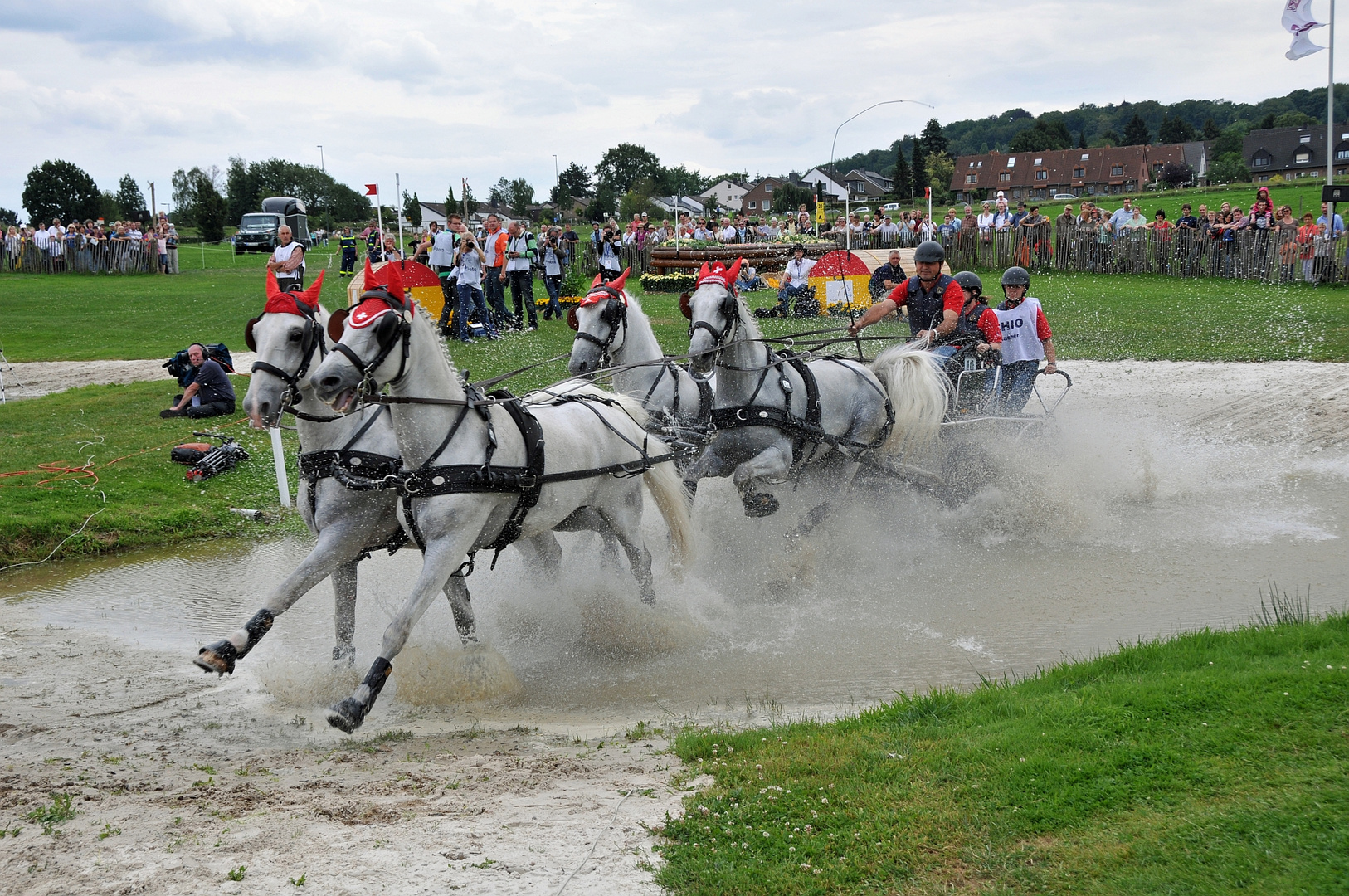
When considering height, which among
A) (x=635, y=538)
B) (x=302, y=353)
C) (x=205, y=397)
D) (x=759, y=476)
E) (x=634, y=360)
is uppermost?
(x=302, y=353)

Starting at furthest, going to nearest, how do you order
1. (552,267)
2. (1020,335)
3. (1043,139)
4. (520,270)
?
(1043,139) < (552,267) < (520,270) < (1020,335)

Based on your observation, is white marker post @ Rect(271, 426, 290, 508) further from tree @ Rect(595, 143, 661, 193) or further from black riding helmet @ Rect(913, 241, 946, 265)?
tree @ Rect(595, 143, 661, 193)

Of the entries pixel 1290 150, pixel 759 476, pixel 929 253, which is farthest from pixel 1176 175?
pixel 759 476

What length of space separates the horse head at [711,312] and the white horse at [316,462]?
248cm

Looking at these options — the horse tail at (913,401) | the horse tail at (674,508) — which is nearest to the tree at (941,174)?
the horse tail at (913,401)

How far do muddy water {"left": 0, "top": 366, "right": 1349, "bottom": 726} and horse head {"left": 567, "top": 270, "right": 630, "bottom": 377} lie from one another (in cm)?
132

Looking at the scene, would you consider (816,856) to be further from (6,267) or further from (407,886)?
(6,267)

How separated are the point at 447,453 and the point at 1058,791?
3.16 meters

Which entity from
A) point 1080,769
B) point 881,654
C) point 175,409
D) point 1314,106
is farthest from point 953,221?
point 1314,106

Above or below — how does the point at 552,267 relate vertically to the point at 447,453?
above

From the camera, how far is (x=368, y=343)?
16.1 feet

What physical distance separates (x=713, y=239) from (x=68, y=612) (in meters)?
22.5

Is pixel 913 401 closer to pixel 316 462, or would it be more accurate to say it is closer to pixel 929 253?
pixel 929 253

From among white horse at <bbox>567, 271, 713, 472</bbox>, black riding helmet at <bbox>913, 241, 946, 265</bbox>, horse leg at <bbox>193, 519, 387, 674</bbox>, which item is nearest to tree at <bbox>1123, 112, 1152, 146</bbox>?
black riding helmet at <bbox>913, 241, 946, 265</bbox>
